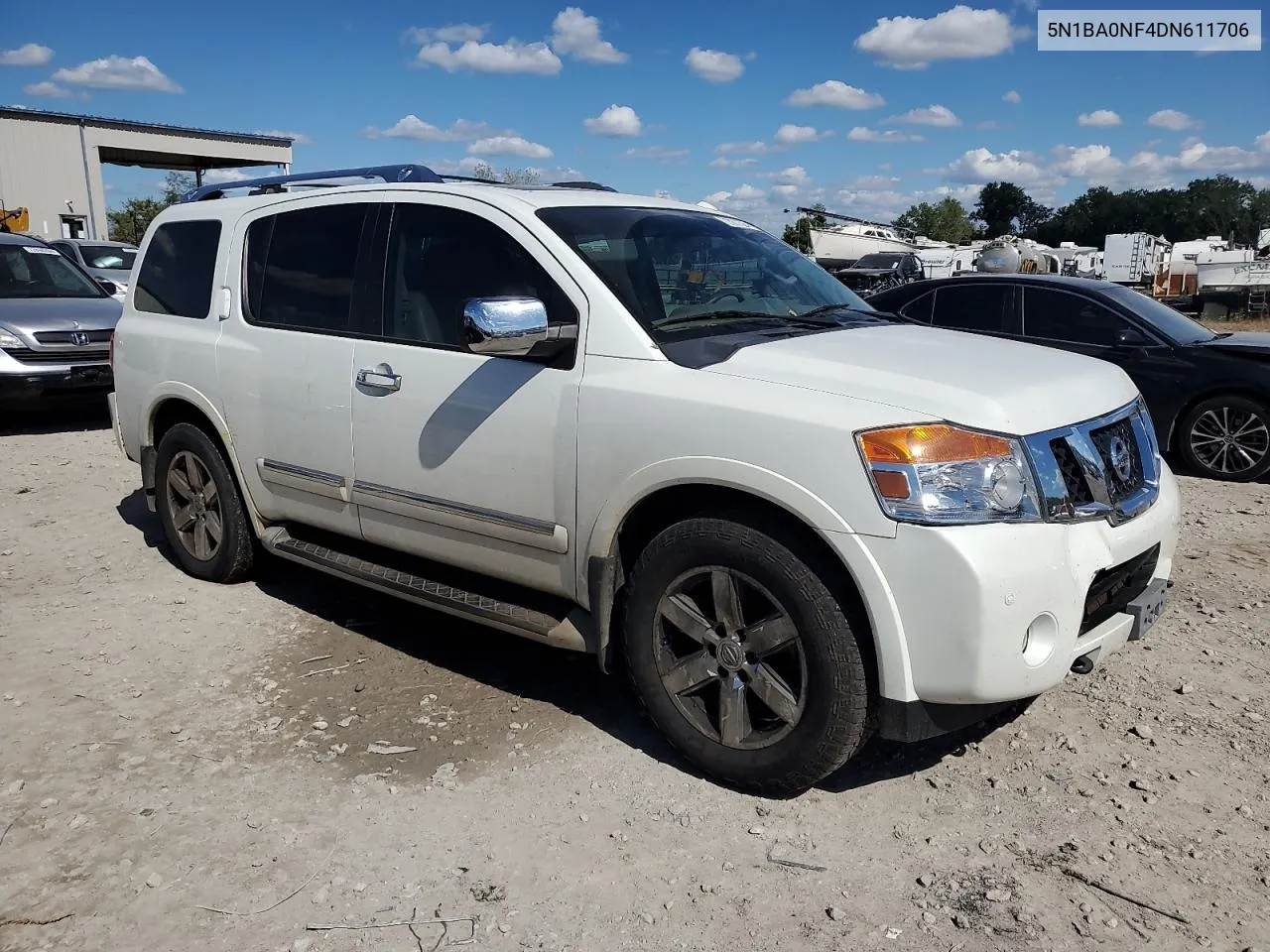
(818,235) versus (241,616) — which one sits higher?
(818,235)

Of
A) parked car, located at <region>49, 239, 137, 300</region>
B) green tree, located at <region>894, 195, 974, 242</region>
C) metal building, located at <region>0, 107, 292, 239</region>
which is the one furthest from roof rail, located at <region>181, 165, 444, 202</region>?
green tree, located at <region>894, 195, 974, 242</region>

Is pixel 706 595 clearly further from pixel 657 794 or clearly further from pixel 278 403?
pixel 278 403

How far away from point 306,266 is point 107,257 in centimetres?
1566

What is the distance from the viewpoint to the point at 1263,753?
3516 mm

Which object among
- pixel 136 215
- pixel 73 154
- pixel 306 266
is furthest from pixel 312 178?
pixel 136 215

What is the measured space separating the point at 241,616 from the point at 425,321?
193 centimetres

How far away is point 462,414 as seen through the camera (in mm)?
3746

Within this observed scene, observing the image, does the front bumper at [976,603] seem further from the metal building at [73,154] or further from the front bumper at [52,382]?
the metal building at [73,154]

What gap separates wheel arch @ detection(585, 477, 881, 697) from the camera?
296 cm

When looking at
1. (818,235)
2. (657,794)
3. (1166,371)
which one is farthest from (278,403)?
(818,235)

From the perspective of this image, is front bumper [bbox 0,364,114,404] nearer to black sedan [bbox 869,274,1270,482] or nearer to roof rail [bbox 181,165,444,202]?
roof rail [bbox 181,165,444,202]

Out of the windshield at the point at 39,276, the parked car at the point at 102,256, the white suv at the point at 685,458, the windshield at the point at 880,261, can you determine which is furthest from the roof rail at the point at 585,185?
the windshield at the point at 880,261

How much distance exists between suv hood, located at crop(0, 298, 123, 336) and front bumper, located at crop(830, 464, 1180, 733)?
865 centimetres

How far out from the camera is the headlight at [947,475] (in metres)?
2.79
